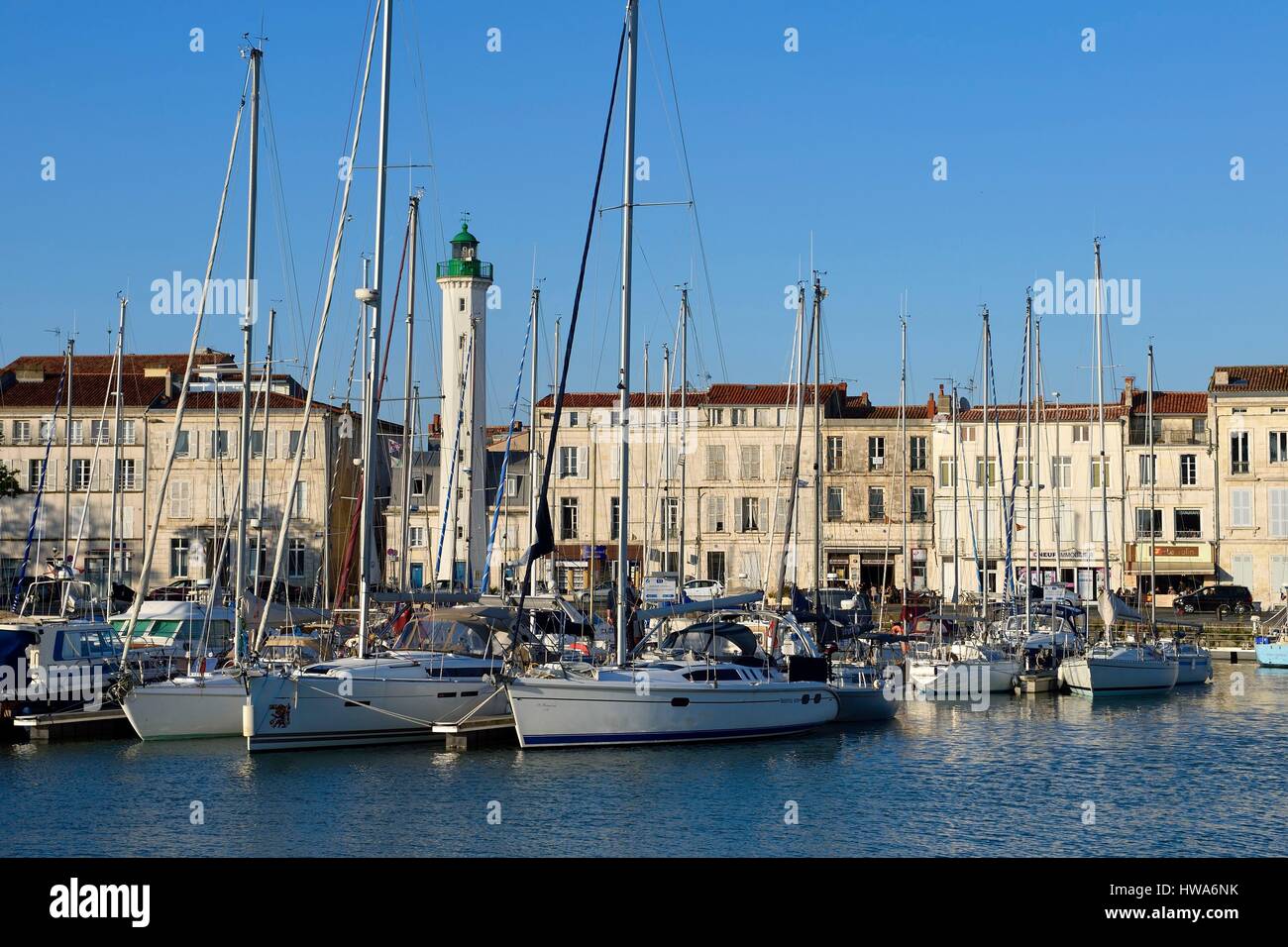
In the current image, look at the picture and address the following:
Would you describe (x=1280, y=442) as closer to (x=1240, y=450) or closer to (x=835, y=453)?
(x=1240, y=450)

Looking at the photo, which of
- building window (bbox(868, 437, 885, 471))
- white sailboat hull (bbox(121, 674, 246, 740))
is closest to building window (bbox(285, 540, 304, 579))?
building window (bbox(868, 437, 885, 471))

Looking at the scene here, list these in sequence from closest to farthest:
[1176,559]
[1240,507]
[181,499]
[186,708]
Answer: [186,708] → [1240,507] → [1176,559] → [181,499]

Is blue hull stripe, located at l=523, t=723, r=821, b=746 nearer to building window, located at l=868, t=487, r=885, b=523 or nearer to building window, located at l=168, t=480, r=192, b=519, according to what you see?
building window, located at l=868, t=487, r=885, b=523

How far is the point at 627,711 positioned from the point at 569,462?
41046 mm

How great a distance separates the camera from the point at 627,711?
26000mm

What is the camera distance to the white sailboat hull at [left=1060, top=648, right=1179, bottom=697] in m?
39.5

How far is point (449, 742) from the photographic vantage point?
26.4 metres

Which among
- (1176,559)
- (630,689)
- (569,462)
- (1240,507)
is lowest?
(630,689)

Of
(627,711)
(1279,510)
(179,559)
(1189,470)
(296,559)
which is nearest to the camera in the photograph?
(627,711)

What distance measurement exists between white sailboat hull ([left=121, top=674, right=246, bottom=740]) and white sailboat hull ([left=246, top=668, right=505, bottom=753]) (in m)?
1.58

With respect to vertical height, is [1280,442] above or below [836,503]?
above

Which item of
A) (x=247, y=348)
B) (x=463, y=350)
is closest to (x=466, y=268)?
(x=463, y=350)
